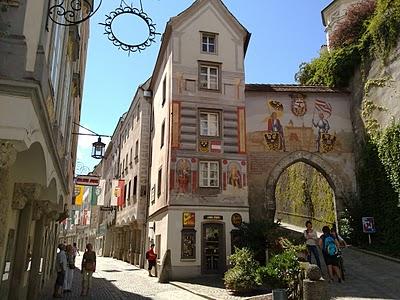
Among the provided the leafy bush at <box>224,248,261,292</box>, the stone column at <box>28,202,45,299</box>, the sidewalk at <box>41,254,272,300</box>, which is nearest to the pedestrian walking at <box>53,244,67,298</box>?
the sidewalk at <box>41,254,272,300</box>

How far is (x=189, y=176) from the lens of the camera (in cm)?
2052

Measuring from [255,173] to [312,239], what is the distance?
9.06 meters

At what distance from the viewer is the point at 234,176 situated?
21.0 metres

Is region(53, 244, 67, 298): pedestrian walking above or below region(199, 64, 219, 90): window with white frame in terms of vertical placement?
below

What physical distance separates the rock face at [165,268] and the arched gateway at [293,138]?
557 cm

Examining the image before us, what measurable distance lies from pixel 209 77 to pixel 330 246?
12.1m

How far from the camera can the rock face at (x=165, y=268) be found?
18.7 m

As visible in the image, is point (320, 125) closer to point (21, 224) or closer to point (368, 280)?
point (368, 280)

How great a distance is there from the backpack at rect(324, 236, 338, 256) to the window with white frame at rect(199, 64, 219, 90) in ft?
37.2

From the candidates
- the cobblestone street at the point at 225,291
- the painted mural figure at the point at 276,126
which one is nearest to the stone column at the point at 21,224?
the cobblestone street at the point at 225,291

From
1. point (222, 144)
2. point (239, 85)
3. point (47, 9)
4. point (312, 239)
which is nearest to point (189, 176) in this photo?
point (222, 144)

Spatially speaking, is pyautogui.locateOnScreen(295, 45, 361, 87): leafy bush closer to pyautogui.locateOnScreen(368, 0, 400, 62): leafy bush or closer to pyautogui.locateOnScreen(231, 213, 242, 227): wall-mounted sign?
pyautogui.locateOnScreen(368, 0, 400, 62): leafy bush

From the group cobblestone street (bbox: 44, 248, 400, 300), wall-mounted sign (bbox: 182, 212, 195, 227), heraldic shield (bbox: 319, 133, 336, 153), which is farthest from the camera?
heraldic shield (bbox: 319, 133, 336, 153)

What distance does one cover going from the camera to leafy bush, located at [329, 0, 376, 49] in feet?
82.5
